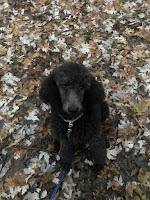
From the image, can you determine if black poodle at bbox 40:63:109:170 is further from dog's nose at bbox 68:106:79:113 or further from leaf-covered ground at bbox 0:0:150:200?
leaf-covered ground at bbox 0:0:150:200

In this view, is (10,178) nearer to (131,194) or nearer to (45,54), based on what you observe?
(131,194)

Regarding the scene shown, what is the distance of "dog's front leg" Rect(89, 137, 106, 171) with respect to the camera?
3.31 m

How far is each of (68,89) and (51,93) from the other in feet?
1.06

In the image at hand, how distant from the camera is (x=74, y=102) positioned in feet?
8.59

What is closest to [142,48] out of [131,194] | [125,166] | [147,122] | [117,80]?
[117,80]

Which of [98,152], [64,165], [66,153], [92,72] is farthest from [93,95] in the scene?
[92,72]

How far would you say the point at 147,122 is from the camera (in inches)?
157

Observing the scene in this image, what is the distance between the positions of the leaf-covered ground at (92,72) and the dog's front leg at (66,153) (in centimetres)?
18

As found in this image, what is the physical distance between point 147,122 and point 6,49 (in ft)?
13.4

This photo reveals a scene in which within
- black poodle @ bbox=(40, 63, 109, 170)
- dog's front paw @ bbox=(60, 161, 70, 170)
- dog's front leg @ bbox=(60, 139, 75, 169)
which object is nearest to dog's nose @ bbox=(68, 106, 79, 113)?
black poodle @ bbox=(40, 63, 109, 170)

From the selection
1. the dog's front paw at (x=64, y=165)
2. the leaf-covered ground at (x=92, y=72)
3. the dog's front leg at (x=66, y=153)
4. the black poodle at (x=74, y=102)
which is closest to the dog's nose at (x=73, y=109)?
the black poodle at (x=74, y=102)

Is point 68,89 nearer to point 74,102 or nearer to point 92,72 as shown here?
point 74,102

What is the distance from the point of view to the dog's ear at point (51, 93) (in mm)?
2946

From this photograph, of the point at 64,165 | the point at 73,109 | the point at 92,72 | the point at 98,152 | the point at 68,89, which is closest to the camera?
the point at 73,109
